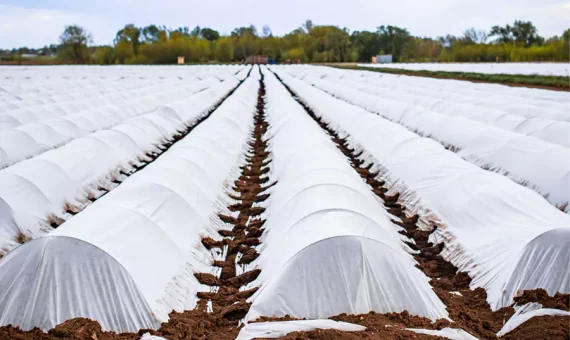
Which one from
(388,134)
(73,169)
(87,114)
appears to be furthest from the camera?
(87,114)

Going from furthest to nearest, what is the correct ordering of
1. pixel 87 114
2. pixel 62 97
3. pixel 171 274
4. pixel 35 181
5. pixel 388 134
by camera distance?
pixel 62 97, pixel 87 114, pixel 388 134, pixel 35 181, pixel 171 274

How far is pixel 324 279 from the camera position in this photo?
184 inches

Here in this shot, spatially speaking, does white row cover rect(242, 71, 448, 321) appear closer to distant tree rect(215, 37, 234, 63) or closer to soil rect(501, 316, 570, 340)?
soil rect(501, 316, 570, 340)

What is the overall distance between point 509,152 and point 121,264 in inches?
287

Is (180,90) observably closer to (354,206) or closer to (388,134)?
(388,134)

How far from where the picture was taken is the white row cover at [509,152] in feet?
25.2

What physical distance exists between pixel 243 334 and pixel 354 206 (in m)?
2.44

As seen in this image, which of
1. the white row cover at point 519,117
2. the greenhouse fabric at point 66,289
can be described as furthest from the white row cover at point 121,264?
the white row cover at point 519,117

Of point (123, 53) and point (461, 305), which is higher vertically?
point (123, 53)

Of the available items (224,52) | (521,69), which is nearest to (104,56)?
(224,52)

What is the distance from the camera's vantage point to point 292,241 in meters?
5.33

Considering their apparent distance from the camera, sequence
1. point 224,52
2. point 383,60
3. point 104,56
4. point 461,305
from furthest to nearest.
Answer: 1. point 224,52
2. point 104,56
3. point 383,60
4. point 461,305

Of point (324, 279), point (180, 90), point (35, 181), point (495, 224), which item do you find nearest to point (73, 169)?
point (35, 181)

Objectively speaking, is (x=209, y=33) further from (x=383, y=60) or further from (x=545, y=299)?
(x=545, y=299)
